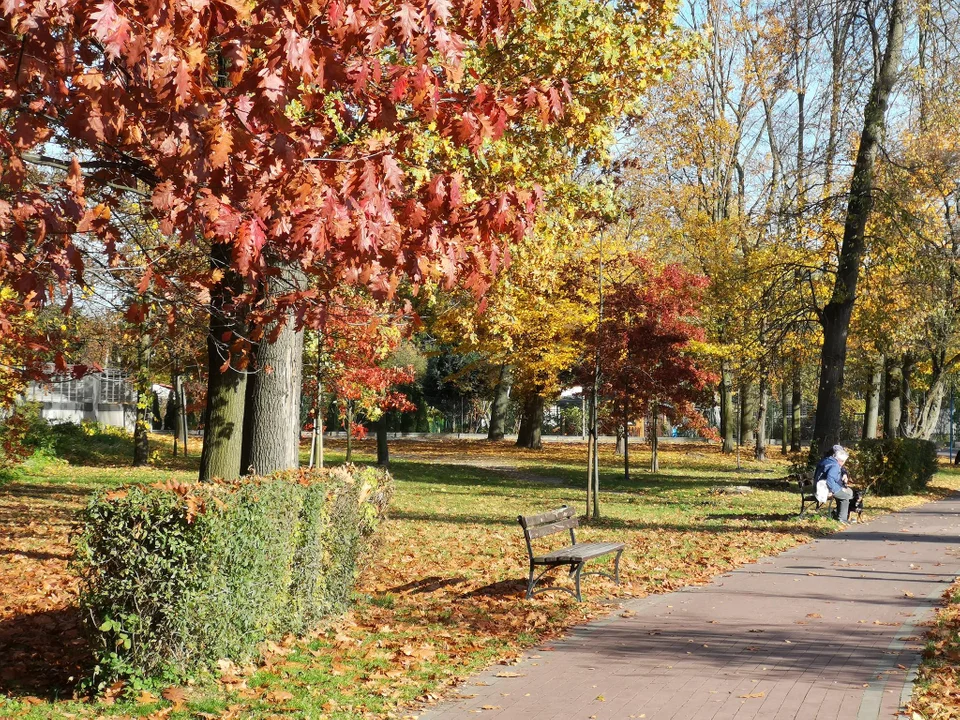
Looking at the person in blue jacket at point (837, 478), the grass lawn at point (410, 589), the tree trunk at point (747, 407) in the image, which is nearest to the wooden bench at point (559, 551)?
the grass lawn at point (410, 589)

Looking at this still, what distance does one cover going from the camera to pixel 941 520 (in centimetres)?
1931

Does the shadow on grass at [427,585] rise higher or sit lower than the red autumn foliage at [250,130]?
lower

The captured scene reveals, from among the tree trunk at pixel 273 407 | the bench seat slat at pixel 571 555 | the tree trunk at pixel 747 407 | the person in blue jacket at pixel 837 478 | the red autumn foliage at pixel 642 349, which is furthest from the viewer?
the tree trunk at pixel 747 407

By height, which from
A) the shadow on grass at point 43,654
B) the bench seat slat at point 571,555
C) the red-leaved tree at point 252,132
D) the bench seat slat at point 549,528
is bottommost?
the shadow on grass at point 43,654

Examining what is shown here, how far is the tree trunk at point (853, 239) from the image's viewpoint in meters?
23.9

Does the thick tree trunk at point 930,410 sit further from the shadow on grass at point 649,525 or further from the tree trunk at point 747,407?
the shadow on grass at point 649,525

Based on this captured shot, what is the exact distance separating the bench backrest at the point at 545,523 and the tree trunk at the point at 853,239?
14221mm

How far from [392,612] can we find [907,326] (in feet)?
80.9

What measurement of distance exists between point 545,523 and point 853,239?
16507 mm

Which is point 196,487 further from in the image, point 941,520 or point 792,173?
point 792,173

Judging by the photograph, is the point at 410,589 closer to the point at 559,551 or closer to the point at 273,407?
the point at 559,551

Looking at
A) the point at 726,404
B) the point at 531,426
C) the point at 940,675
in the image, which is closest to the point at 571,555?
the point at 940,675

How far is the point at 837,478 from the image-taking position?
707 inches

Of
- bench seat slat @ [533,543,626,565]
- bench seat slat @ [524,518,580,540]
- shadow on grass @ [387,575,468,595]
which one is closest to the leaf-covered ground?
bench seat slat @ [533,543,626,565]
